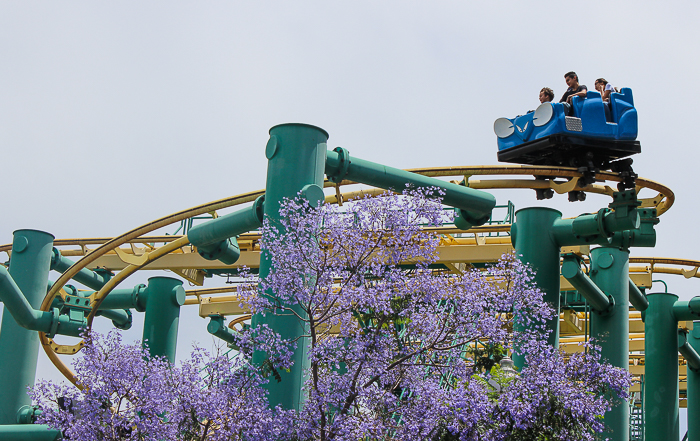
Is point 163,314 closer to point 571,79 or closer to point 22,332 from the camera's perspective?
point 22,332

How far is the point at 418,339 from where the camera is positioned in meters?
6.95

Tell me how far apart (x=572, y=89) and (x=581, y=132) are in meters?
0.71

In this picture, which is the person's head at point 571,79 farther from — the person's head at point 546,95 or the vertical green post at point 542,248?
the vertical green post at point 542,248

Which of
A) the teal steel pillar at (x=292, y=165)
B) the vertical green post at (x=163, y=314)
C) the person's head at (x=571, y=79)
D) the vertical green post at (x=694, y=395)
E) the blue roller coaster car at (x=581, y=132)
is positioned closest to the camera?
the teal steel pillar at (x=292, y=165)

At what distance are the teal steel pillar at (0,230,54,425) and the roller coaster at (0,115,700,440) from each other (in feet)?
0.06

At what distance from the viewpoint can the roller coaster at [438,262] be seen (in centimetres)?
1008

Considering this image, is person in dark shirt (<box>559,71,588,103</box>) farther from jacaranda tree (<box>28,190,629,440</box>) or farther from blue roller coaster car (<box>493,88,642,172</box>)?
jacaranda tree (<box>28,190,629,440</box>)

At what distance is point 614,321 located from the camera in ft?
41.1

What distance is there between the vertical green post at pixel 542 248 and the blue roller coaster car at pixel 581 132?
2.92 feet

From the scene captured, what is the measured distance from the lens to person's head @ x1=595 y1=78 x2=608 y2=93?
1094 centimetres

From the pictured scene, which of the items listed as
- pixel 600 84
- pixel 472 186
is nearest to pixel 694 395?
pixel 472 186

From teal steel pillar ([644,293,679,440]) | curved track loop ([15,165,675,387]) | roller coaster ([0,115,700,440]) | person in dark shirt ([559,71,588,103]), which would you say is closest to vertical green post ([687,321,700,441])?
roller coaster ([0,115,700,440])

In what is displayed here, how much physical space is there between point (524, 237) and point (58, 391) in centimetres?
659

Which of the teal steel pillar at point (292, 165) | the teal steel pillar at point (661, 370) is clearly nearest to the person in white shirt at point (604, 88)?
the teal steel pillar at point (292, 165)
